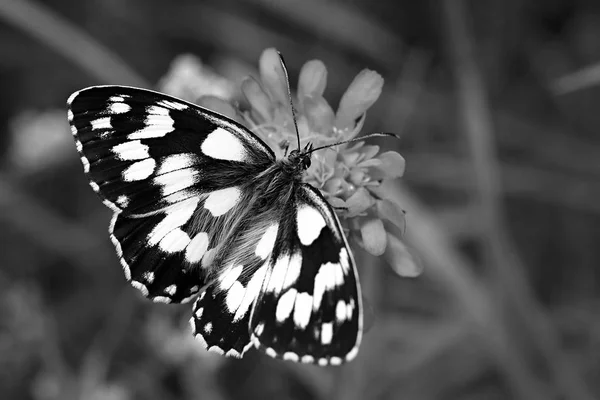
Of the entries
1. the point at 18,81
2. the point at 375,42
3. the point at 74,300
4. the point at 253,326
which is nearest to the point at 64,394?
the point at 74,300

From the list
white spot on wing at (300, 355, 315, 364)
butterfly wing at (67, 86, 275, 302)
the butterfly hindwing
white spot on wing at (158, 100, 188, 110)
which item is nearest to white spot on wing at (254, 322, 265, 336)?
the butterfly hindwing

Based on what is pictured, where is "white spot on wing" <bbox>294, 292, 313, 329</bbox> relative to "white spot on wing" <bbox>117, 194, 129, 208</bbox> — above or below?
below

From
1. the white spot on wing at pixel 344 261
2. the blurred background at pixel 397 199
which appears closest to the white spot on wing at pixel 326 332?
the white spot on wing at pixel 344 261

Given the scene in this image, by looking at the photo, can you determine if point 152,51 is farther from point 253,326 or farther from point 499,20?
point 253,326

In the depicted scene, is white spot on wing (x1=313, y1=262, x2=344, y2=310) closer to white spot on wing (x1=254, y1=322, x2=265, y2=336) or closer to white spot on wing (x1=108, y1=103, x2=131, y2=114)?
white spot on wing (x1=254, y1=322, x2=265, y2=336)

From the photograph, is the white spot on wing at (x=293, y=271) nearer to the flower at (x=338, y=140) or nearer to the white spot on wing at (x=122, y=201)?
the flower at (x=338, y=140)

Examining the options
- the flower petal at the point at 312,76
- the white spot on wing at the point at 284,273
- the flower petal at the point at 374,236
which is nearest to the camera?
the white spot on wing at the point at 284,273
